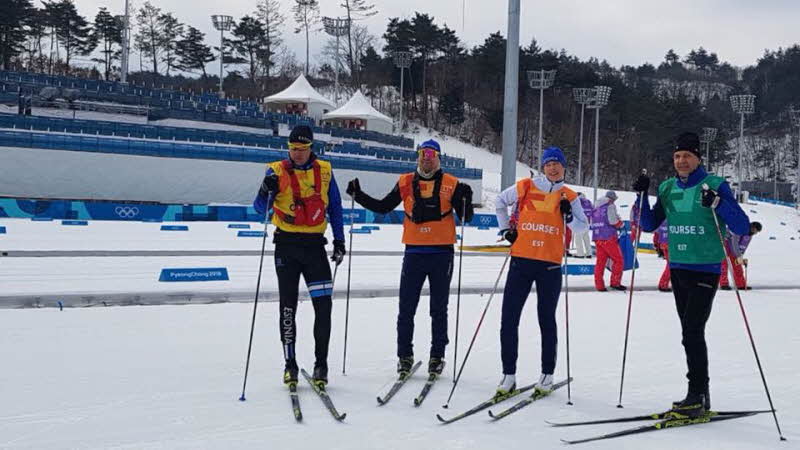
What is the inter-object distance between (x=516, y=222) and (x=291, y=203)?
1.87 metres

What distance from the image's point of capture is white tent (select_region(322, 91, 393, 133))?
52812 mm

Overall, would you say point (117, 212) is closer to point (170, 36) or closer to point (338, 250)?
point (338, 250)

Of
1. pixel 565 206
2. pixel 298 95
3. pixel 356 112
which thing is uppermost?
pixel 298 95

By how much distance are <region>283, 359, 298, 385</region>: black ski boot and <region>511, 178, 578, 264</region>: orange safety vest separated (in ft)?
6.47

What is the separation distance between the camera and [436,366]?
5879mm

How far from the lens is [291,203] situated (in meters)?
5.39

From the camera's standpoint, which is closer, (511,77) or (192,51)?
(511,77)

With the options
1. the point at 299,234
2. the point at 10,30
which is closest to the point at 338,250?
the point at 299,234

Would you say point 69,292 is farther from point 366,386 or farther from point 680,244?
point 680,244

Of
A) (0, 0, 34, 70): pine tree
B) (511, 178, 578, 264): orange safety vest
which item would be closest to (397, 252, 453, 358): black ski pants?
(511, 178, 578, 264): orange safety vest

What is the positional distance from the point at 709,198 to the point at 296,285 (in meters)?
3.15

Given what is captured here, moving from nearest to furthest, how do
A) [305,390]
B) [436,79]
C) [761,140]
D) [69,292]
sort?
[305,390] < [69,292] < [436,79] < [761,140]

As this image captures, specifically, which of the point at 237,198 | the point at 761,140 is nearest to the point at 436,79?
the point at 237,198

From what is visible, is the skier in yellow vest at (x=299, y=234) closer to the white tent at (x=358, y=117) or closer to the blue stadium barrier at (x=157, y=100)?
the blue stadium barrier at (x=157, y=100)
